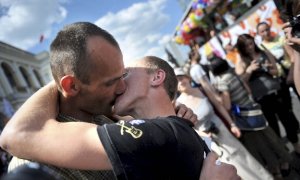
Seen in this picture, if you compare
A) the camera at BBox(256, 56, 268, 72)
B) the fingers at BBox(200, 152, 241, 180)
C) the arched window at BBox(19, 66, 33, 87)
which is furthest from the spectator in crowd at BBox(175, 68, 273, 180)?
the arched window at BBox(19, 66, 33, 87)

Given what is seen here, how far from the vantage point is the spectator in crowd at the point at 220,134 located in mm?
3938

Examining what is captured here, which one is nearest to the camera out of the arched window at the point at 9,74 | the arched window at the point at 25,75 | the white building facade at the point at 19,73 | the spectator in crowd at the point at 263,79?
the spectator in crowd at the point at 263,79

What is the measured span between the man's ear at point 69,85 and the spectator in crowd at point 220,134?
250cm

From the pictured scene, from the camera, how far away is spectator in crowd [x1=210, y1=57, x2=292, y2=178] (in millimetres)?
4344

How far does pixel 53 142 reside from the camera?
1.22 m

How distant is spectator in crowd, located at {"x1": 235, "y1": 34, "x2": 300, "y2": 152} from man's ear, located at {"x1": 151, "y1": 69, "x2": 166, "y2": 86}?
9.96 feet

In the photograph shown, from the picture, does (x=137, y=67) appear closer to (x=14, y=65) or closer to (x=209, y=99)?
(x=209, y=99)

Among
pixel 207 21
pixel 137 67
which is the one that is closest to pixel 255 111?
pixel 137 67

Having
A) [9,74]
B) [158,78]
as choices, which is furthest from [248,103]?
[9,74]

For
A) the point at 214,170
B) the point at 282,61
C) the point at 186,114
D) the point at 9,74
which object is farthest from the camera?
the point at 9,74

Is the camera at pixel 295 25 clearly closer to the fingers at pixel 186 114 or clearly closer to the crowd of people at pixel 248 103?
the fingers at pixel 186 114

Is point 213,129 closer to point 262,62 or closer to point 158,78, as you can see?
point 262,62

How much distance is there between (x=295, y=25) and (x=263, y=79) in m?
2.52

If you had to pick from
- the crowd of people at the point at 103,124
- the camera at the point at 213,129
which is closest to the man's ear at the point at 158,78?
the crowd of people at the point at 103,124
